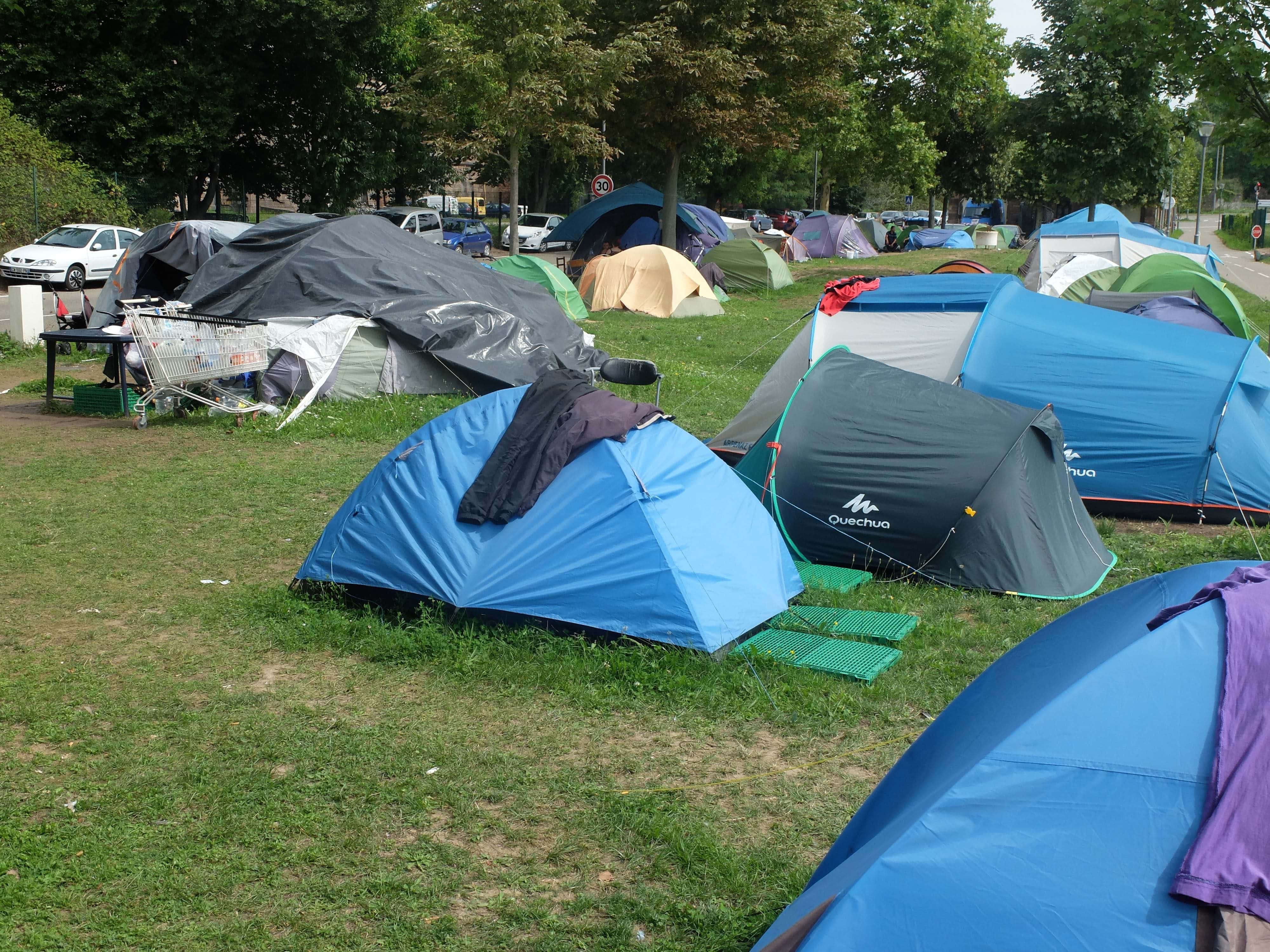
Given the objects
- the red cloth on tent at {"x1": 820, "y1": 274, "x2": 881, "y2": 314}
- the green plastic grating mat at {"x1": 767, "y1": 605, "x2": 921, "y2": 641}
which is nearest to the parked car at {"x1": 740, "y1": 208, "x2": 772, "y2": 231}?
the red cloth on tent at {"x1": 820, "y1": 274, "x2": 881, "y2": 314}

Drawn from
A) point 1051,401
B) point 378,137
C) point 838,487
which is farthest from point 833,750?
point 378,137

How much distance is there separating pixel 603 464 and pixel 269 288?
8136 millimetres

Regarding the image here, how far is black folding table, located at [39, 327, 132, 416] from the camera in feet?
34.9

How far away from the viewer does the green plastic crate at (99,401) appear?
11625mm

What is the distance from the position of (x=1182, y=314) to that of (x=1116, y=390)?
433 centimetres

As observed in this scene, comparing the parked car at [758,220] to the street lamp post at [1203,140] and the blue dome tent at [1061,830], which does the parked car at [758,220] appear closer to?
the street lamp post at [1203,140]

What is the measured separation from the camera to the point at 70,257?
21.4 meters

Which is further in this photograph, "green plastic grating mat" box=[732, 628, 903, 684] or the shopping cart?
the shopping cart

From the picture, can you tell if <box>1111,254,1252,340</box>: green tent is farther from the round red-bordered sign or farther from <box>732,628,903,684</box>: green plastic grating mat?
the round red-bordered sign

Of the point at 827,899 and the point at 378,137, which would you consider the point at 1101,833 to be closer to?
the point at 827,899

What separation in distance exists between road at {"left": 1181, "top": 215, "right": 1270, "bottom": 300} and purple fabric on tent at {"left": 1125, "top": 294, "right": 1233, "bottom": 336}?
424 inches

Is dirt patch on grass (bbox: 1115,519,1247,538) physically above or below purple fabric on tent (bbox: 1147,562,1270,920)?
below

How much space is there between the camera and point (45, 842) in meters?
4.12

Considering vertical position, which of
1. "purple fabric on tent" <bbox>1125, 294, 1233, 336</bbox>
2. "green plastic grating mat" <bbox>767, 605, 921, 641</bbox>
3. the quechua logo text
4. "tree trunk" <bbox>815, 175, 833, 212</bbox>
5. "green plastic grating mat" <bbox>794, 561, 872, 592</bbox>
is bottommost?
"green plastic grating mat" <bbox>767, 605, 921, 641</bbox>
